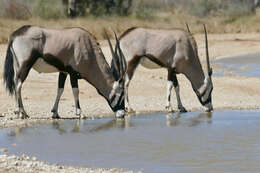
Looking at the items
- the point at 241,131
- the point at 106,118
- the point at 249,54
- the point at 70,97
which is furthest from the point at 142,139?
the point at 249,54

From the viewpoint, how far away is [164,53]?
13.1 m

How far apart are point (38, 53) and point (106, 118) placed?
1.53m

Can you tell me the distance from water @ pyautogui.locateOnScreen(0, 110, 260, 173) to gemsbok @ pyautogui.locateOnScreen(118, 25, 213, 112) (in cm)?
89

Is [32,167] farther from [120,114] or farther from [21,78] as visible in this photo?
[120,114]

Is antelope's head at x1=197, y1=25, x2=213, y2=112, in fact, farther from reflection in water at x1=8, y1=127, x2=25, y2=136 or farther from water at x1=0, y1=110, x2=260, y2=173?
reflection in water at x1=8, y1=127, x2=25, y2=136

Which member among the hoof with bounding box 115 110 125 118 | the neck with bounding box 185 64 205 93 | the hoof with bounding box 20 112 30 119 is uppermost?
the neck with bounding box 185 64 205 93

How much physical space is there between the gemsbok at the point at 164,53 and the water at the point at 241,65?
595cm

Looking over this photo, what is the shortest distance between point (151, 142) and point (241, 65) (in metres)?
12.5

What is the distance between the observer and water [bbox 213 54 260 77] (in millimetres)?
19742

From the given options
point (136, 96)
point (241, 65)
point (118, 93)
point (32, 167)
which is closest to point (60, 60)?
point (118, 93)

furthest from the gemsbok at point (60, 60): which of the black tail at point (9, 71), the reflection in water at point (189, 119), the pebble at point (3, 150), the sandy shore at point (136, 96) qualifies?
the pebble at point (3, 150)

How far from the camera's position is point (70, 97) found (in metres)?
14.8

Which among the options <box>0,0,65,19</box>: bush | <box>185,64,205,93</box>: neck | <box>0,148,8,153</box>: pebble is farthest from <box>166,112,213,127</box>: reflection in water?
<box>0,0,65,19</box>: bush

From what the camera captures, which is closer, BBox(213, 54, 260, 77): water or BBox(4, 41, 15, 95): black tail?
BBox(4, 41, 15, 95): black tail
